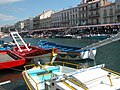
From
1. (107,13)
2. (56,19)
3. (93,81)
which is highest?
(107,13)

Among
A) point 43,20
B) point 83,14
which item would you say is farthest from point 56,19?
point 83,14

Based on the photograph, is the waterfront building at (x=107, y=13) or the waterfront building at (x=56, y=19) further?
the waterfront building at (x=56, y=19)

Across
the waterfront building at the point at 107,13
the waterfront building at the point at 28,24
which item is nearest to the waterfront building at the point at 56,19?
the waterfront building at the point at 107,13

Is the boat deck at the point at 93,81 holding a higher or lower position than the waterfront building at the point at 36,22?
lower

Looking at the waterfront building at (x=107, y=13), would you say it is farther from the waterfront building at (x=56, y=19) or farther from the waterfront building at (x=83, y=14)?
the waterfront building at (x=56, y=19)

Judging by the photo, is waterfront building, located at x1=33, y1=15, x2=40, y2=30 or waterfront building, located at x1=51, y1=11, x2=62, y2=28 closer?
waterfront building, located at x1=51, y1=11, x2=62, y2=28

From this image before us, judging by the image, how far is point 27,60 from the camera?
26422 millimetres

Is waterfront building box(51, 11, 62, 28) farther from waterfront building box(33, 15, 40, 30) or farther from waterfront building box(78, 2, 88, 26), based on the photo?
waterfront building box(33, 15, 40, 30)

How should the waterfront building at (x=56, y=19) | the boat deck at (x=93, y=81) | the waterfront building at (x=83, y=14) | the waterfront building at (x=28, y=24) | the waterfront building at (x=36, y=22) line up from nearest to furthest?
the boat deck at (x=93, y=81), the waterfront building at (x=83, y=14), the waterfront building at (x=56, y=19), the waterfront building at (x=36, y=22), the waterfront building at (x=28, y=24)

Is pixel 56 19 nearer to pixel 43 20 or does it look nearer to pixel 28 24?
pixel 43 20

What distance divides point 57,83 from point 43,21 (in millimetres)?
146873

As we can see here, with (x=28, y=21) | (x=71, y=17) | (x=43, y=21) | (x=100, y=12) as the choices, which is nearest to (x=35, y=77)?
(x=100, y=12)

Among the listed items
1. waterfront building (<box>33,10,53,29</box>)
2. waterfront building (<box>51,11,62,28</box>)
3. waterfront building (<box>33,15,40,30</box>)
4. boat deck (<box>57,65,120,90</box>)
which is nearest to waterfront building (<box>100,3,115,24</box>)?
waterfront building (<box>51,11,62,28</box>)

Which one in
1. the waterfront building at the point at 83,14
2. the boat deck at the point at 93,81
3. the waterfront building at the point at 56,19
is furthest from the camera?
the waterfront building at the point at 56,19
